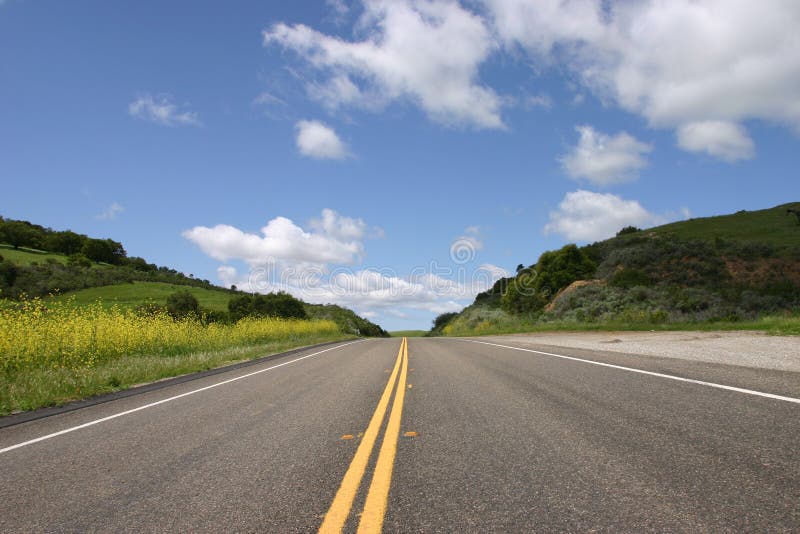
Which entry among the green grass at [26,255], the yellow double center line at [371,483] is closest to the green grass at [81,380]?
the yellow double center line at [371,483]

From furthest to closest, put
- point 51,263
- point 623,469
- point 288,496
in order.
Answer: point 51,263 → point 623,469 → point 288,496

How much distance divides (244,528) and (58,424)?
5.30 meters

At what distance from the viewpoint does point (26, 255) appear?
294ft

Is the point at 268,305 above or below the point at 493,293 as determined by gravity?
below

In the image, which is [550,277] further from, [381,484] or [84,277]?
[84,277]

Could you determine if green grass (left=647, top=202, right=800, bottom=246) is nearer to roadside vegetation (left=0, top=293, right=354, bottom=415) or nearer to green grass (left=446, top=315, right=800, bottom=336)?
green grass (left=446, top=315, right=800, bottom=336)

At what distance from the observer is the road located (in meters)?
2.94

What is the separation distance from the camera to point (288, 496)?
3.37m

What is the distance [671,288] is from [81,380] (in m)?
33.7

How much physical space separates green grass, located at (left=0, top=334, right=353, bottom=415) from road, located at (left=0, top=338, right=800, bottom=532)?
4.48ft

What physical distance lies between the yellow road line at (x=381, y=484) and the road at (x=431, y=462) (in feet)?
0.06

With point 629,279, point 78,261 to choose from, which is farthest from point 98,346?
point 78,261

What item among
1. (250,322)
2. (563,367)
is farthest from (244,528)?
(250,322)

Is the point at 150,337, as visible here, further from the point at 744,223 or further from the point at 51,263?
the point at 51,263
